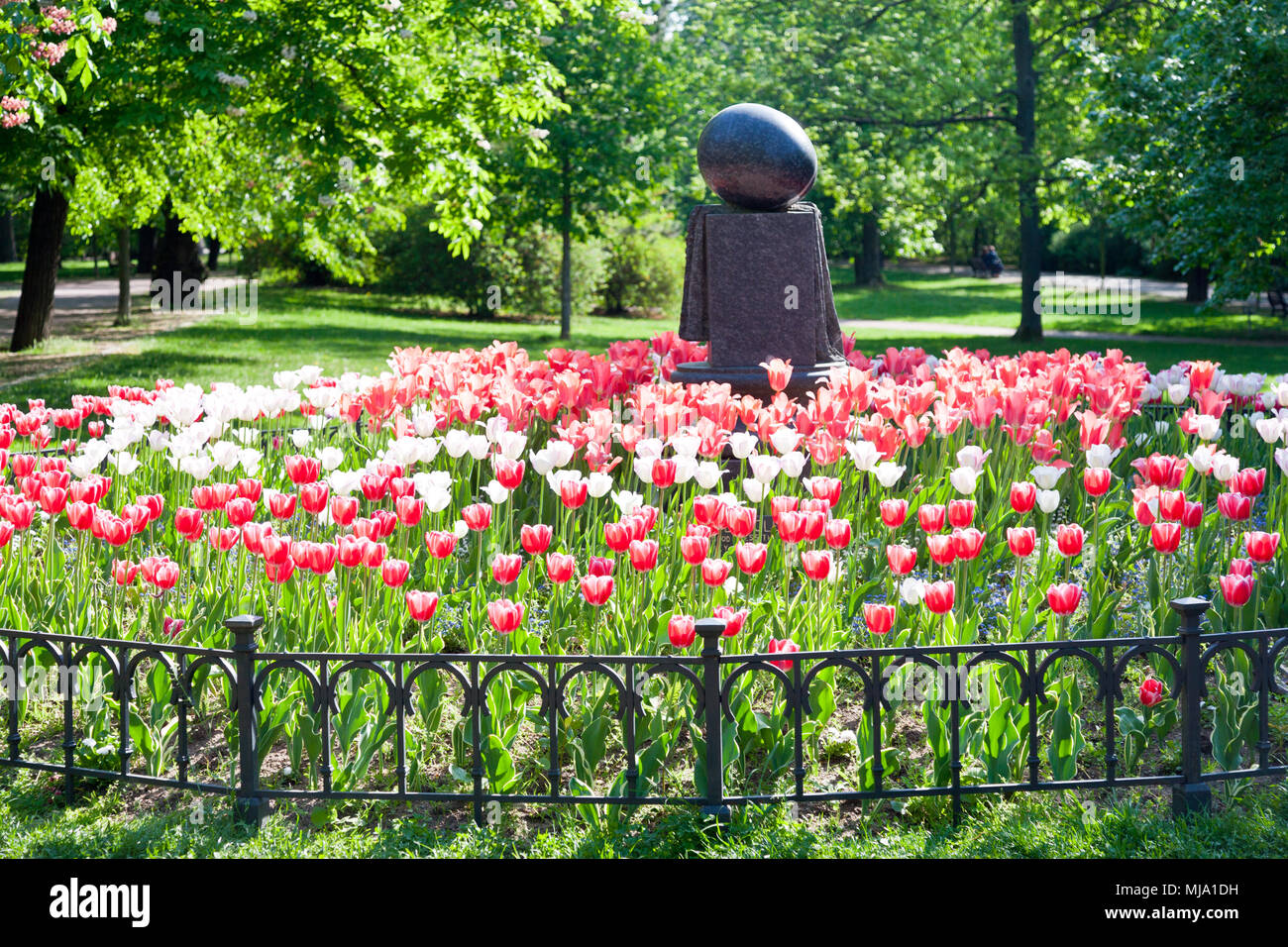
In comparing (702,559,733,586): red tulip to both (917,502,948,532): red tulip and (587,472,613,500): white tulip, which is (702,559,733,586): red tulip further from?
(587,472,613,500): white tulip

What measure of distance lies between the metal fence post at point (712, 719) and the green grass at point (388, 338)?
40.9ft

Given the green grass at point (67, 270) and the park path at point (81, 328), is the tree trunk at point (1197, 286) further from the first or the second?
the green grass at point (67, 270)

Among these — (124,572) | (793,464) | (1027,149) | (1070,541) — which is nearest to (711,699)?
(1070,541)

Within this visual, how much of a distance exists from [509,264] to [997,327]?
11.7 metres

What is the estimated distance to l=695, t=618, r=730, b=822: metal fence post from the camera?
4.04 metres

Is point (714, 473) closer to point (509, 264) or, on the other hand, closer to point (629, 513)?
point (629, 513)

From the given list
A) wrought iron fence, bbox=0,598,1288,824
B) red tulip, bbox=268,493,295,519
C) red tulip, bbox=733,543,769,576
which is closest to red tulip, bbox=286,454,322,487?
red tulip, bbox=268,493,295,519

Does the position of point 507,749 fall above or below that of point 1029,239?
below

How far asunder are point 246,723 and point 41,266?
1812 cm

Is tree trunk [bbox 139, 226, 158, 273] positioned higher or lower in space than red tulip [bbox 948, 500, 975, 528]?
higher

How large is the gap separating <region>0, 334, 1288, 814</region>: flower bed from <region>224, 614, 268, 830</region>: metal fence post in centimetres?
8

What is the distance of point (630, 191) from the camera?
25.8m

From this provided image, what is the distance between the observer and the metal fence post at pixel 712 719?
4.04 metres

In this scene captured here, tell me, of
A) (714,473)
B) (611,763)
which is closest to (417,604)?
(611,763)
